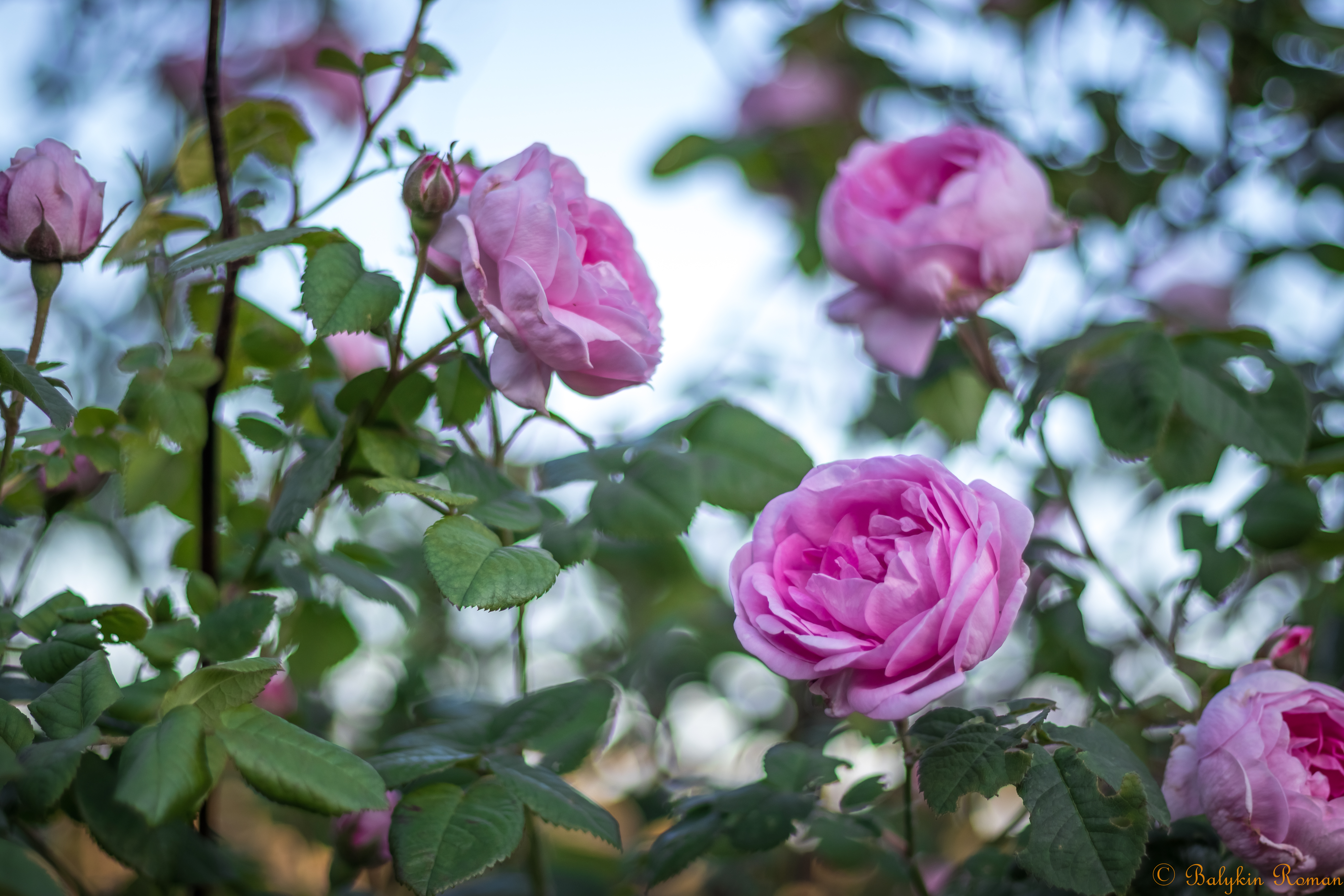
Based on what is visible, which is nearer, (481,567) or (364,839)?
(481,567)

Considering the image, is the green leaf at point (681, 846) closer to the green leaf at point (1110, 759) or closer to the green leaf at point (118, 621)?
the green leaf at point (1110, 759)

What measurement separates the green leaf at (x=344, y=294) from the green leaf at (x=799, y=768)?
0.43 metres

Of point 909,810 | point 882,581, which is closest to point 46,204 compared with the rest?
point 882,581

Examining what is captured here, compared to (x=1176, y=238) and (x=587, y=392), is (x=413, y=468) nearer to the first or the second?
(x=587, y=392)

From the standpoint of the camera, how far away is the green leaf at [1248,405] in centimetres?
72

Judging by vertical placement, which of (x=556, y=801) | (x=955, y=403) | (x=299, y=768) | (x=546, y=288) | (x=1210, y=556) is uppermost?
(x=546, y=288)

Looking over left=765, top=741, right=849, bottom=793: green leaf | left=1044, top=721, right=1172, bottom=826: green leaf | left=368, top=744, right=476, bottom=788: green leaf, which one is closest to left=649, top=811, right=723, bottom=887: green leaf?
left=765, top=741, right=849, bottom=793: green leaf

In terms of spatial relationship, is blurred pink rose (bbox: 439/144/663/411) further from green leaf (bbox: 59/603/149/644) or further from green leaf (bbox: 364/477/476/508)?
green leaf (bbox: 59/603/149/644)

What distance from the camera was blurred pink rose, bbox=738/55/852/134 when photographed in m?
1.75

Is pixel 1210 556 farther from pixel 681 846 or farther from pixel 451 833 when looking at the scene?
pixel 451 833

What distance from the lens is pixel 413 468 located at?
634mm

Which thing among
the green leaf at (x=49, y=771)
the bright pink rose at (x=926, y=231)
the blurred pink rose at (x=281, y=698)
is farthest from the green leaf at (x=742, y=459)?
the blurred pink rose at (x=281, y=698)

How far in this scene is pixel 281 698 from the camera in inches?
41.4

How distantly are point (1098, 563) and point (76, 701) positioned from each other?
0.78 m
